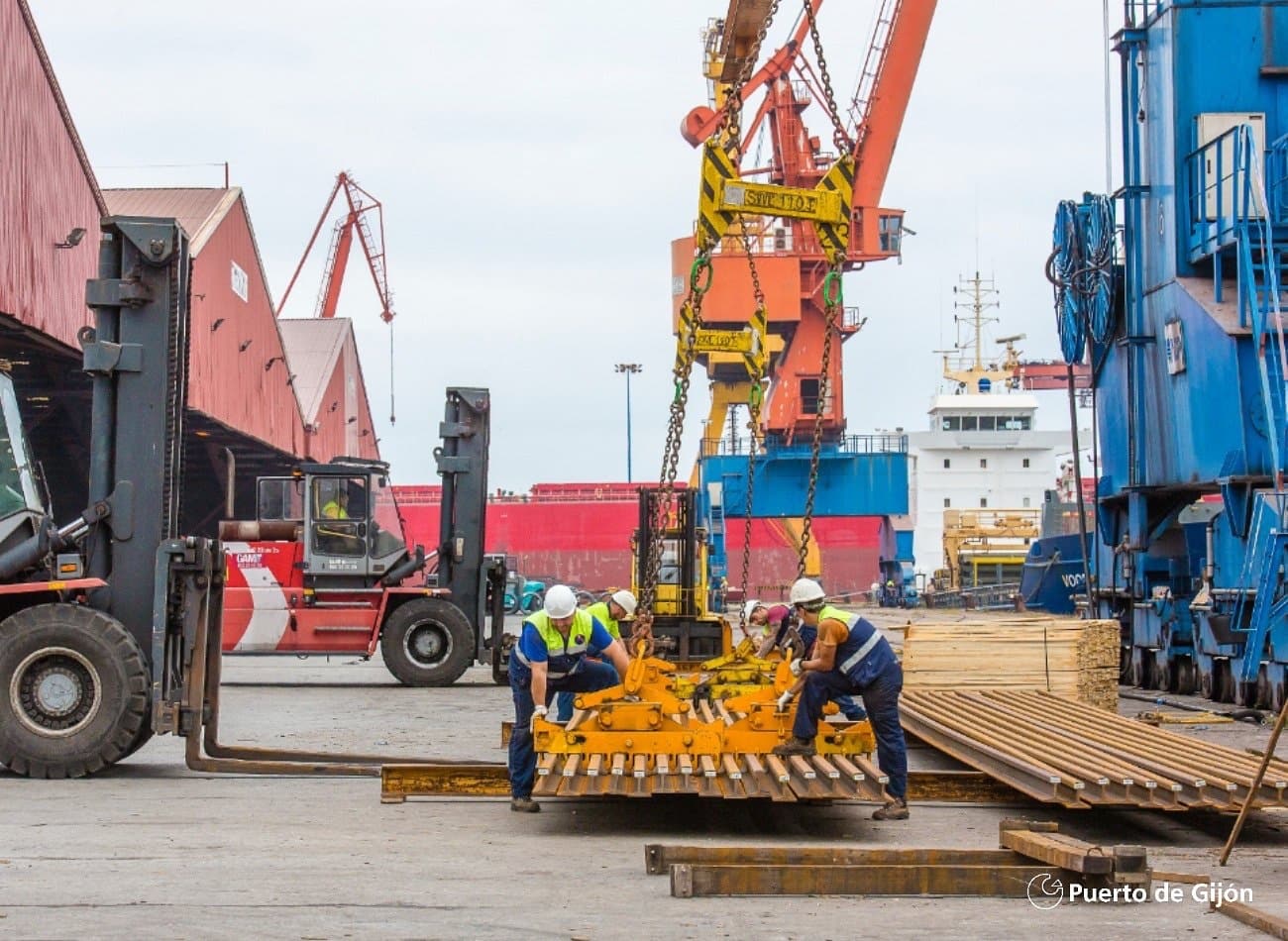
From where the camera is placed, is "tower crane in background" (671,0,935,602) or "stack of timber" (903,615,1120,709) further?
"tower crane in background" (671,0,935,602)

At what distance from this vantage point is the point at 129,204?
36.6 metres

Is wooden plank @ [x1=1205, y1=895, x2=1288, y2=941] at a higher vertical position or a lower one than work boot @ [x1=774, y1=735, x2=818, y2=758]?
lower

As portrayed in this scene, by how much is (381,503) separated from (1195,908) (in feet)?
50.9

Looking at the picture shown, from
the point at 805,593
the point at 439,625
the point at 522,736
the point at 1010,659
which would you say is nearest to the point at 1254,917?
the point at 805,593

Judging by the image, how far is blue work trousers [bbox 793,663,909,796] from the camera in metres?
9.57

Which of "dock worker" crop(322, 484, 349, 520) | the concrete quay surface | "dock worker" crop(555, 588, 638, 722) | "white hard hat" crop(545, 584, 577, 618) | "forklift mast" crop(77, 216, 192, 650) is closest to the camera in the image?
the concrete quay surface

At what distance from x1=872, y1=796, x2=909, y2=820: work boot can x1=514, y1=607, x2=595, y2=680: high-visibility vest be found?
194 cm

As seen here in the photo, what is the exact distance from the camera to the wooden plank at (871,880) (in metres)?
7.46

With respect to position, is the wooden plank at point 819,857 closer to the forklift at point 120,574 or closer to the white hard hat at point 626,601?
the forklift at point 120,574

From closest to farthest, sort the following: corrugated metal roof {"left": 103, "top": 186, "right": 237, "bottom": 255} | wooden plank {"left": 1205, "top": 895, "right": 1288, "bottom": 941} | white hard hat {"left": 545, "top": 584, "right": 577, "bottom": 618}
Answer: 1. wooden plank {"left": 1205, "top": 895, "right": 1288, "bottom": 941}
2. white hard hat {"left": 545, "top": 584, "right": 577, "bottom": 618}
3. corrugated metal roof {"left": 103, "top": 186, "right": 237, "bottom": 255}

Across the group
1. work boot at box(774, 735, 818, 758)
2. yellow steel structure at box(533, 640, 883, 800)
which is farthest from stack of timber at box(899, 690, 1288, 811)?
work boot at box(774, 735, 818, 758)

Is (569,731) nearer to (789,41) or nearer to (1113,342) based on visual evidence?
(1113,342)

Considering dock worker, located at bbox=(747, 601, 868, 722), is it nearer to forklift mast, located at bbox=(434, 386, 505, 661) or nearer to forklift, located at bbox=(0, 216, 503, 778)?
forklift, located at bbox=(0, 216, 503, 778)

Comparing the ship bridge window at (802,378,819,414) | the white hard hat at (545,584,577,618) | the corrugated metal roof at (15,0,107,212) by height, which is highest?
the corrugated metal roof at (15,0,107,212)
